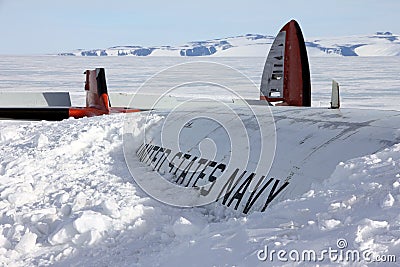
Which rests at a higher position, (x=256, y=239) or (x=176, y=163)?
(x=256, y=239)

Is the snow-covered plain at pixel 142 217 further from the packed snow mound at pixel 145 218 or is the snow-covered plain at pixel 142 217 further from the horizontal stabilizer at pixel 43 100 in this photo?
the horizontal stabilizer at pixel 43 100

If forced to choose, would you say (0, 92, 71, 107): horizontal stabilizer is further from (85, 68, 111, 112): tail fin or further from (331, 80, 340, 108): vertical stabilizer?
(331, 80, 340, 108): vertical stabilizer

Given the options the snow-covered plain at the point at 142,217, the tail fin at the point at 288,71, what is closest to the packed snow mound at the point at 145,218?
the snow-covered plain at the point at 142,217

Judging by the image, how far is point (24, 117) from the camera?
9.91 metres

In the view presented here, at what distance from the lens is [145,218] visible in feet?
12.7

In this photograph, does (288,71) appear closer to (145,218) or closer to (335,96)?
(335,96)

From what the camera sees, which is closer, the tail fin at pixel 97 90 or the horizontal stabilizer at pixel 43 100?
the tail fin at pixel 97 90

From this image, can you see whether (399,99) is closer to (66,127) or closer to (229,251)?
(66,127)

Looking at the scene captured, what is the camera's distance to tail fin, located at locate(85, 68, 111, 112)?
10.3 m

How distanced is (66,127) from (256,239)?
20.1 ft

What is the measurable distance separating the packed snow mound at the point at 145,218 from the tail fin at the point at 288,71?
3308mm

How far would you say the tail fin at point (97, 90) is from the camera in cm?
1033

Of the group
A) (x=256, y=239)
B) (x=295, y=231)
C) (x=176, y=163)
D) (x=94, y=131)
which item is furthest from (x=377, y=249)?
(x=94, y=131)

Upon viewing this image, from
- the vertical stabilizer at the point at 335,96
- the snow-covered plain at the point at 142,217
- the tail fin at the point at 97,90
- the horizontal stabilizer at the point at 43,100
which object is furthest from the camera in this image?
the horizontal stabilizer at the point at 43,100
